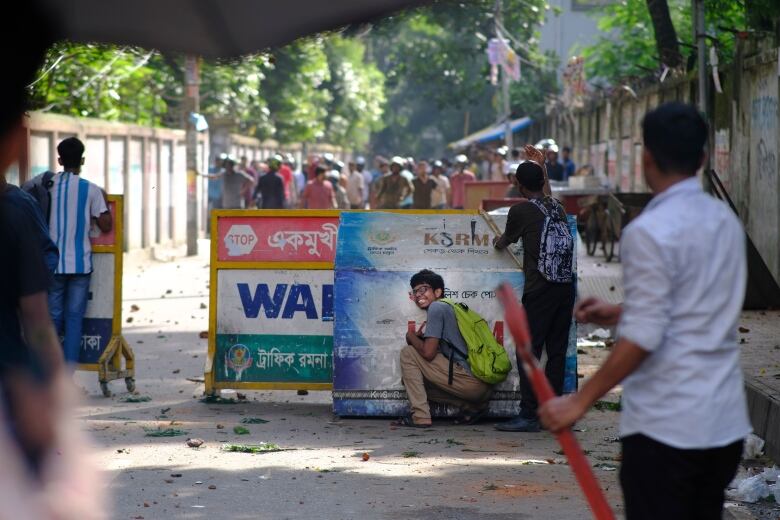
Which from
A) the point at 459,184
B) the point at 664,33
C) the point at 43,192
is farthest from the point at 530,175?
the point at 459,184

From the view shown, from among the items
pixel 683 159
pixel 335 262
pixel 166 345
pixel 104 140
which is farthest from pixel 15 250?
pixel 104 140

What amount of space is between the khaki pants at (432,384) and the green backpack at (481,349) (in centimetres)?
6

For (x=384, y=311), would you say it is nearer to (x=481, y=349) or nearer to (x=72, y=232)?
(x=481, y=349)

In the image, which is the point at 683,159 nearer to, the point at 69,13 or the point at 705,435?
the point at 705,435

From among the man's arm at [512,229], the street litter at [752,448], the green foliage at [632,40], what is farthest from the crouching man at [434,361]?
the green foliage at [632,40]

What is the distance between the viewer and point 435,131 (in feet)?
341

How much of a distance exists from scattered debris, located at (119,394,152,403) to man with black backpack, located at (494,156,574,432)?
111 inches

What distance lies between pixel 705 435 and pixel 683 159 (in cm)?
80

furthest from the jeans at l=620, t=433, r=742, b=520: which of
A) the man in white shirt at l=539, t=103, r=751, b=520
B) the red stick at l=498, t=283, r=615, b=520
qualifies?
the red stick at l=498, t=283, r=615, b=520

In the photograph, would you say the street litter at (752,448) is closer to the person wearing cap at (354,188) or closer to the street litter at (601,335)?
the street litter at (601,335)

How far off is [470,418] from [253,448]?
1.86m

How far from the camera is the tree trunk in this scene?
73.6 ft

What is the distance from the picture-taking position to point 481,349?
9727 millimetres

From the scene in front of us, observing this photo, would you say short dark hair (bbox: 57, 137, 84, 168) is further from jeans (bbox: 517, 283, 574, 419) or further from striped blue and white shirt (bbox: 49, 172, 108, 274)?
jeans (bbox: 517, 283, 574, 419)
